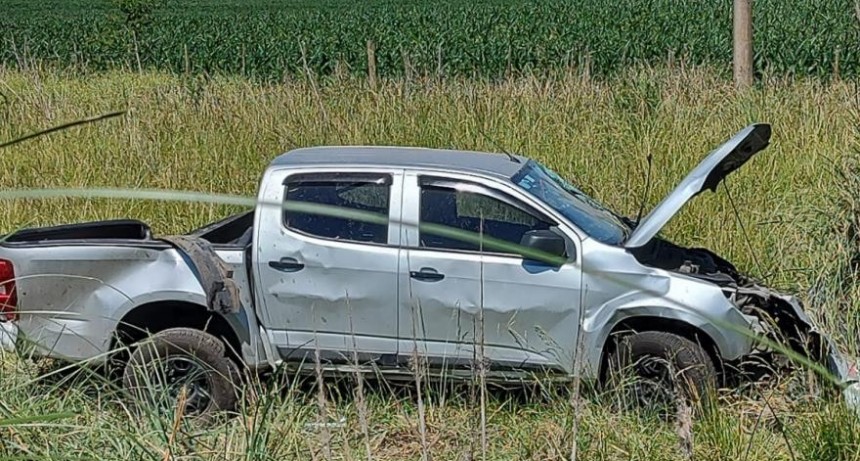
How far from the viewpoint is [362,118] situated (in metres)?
11.6

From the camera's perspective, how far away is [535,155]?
10492 mm

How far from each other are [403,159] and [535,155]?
4.38 meters

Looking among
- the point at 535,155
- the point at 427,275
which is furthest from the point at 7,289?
the point at 535,155

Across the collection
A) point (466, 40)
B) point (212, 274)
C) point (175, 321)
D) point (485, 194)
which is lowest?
point (466, 40)

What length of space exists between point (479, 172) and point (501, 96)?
5.70 metres

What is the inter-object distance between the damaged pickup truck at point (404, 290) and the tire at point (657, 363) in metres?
0.01

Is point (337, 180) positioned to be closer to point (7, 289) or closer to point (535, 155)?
point (7, 289)

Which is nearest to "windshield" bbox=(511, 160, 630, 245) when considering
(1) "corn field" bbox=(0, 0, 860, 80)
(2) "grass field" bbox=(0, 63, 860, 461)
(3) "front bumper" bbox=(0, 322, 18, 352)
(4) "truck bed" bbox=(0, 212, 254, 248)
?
(2) "grass field" bbox=(0, 63, 860, 461)

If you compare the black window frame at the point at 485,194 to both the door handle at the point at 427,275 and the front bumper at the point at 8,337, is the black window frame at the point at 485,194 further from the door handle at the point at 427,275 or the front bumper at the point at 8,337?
the front bumper at the point at 8,337

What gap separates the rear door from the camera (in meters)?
5.91

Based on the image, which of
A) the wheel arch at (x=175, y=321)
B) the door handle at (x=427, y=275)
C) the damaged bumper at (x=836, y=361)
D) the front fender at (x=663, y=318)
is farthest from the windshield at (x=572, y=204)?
the wheel arch at (x=175, y=321)

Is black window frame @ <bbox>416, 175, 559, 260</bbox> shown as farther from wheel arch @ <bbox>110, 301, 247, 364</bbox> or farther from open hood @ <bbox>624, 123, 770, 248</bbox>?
wheel arch @ <bbox>110, 301, 247, 364</bbox>

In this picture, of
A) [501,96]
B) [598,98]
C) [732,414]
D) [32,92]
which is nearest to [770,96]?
[598,98]

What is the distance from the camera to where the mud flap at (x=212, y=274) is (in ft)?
19.0
